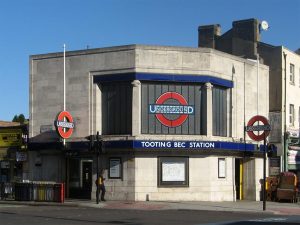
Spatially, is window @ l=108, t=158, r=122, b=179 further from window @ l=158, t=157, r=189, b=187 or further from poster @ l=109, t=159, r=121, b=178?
window @ l=158, t=157, r=189, b=187

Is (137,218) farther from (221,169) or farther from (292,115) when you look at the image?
(292,115)

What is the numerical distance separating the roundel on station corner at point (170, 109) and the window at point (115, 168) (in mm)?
3131

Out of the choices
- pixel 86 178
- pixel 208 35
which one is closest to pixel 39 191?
pixel 86 178

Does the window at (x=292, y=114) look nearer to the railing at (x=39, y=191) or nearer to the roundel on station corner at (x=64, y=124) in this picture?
the roundel on station corner at (x=64, y=124)

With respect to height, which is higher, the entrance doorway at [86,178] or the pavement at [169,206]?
the entrance doorway at [86,178]

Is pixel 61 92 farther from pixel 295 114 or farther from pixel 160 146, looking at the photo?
pixel 295 114

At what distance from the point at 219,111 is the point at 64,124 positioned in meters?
8.68

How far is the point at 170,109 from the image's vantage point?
30.5m

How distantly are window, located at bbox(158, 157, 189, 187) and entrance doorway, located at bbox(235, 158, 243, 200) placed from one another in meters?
5.01

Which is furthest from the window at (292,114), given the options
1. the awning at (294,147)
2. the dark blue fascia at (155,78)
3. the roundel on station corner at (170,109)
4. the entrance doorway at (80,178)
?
the entrance doorway at (80,178)

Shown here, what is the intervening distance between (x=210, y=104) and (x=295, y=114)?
33.3 ft

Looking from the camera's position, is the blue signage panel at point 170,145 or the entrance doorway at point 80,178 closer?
the blue signage panel at point 170,145

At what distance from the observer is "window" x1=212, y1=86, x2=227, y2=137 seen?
104ft

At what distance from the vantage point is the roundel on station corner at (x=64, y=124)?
1169 inches
